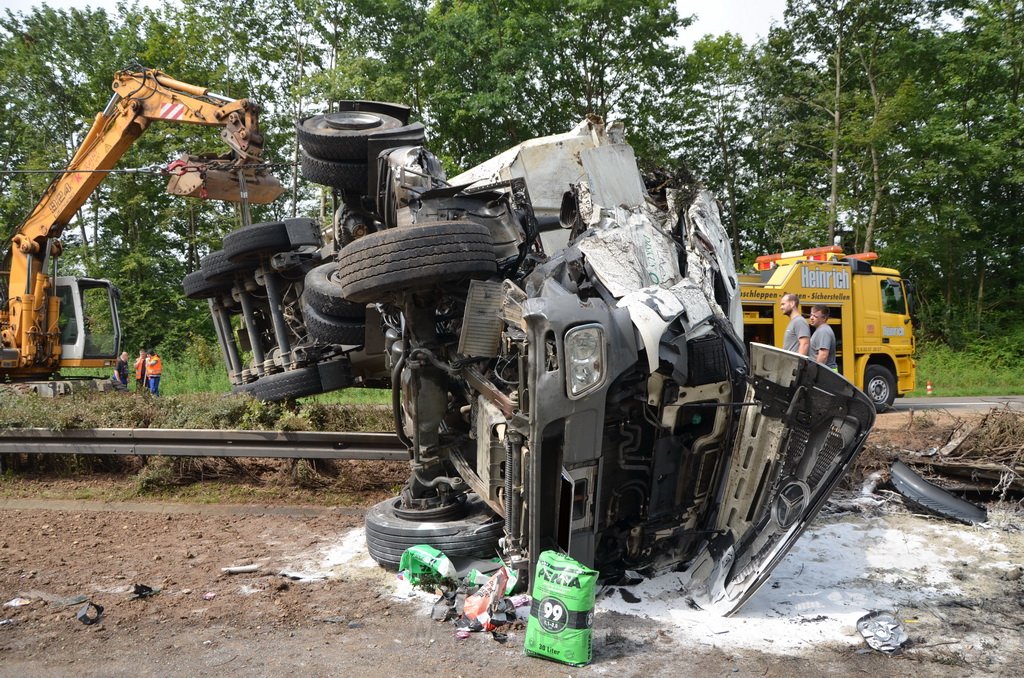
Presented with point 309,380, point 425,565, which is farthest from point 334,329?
point 425,565

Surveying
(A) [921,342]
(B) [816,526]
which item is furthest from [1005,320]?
(B) [816,526]

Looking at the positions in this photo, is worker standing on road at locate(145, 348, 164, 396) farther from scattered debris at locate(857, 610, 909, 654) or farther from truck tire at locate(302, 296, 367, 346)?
scattered debris at locate(857, 610, 909, 654)

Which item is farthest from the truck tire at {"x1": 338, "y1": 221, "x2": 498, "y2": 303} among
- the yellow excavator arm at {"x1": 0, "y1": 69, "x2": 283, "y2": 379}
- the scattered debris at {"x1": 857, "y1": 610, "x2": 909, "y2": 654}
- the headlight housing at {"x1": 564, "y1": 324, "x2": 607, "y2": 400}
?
the yellow excavator arm at {"x1": 0, "y1": 69, "x2": 283, "y2": 379}

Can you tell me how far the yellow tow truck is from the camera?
37.0 ft

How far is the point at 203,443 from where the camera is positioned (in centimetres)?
695

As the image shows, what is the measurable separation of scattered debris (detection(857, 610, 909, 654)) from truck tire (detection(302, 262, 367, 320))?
363 centimetres

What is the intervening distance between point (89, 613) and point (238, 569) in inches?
36.0

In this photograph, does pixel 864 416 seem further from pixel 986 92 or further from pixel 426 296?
pixel 986 92

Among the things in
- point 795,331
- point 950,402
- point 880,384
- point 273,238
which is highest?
point 273,238

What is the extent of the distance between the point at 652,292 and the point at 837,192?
64.9 ft

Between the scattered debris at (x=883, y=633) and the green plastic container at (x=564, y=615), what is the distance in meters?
1.23

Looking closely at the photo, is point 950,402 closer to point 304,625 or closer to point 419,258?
point 419,258

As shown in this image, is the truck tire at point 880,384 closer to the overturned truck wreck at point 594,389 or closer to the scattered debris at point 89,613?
the overturned truck wreck at point 594,389

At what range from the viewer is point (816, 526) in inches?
200
